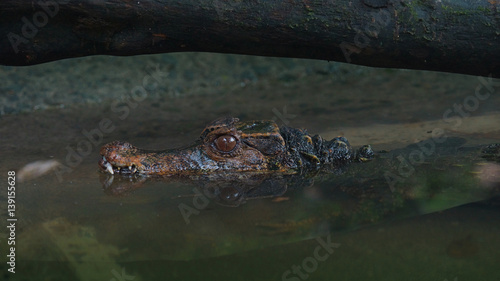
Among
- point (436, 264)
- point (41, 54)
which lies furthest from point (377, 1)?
point (41, 54)

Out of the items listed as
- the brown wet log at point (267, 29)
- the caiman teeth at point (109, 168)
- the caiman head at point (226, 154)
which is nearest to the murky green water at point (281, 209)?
the caiman teeth at point (109, 168)

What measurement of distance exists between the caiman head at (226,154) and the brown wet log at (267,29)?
827mm

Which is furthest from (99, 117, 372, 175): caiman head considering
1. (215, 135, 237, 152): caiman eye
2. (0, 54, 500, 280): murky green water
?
(0, 54, 500, 280): murky green water

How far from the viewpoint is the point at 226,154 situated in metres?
5.26

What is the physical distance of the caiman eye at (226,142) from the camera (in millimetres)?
5199

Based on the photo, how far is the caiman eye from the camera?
5.20 meters

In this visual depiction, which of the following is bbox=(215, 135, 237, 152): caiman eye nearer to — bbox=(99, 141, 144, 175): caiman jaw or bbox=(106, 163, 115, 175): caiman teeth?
bbox=(99, 141, 144, 175): caiman jaw

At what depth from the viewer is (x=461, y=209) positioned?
4.48m

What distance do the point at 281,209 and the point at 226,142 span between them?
39.3 inches

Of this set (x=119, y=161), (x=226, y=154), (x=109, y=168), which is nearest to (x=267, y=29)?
(x=226, y=154)

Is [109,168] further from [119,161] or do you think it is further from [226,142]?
[226,142]

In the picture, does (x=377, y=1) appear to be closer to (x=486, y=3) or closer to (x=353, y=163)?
(x=486, y=3)

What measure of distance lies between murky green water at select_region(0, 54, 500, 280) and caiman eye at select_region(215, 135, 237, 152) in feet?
1.30

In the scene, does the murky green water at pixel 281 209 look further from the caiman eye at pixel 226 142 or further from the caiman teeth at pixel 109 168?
the caiman eye at pixel 226 142
